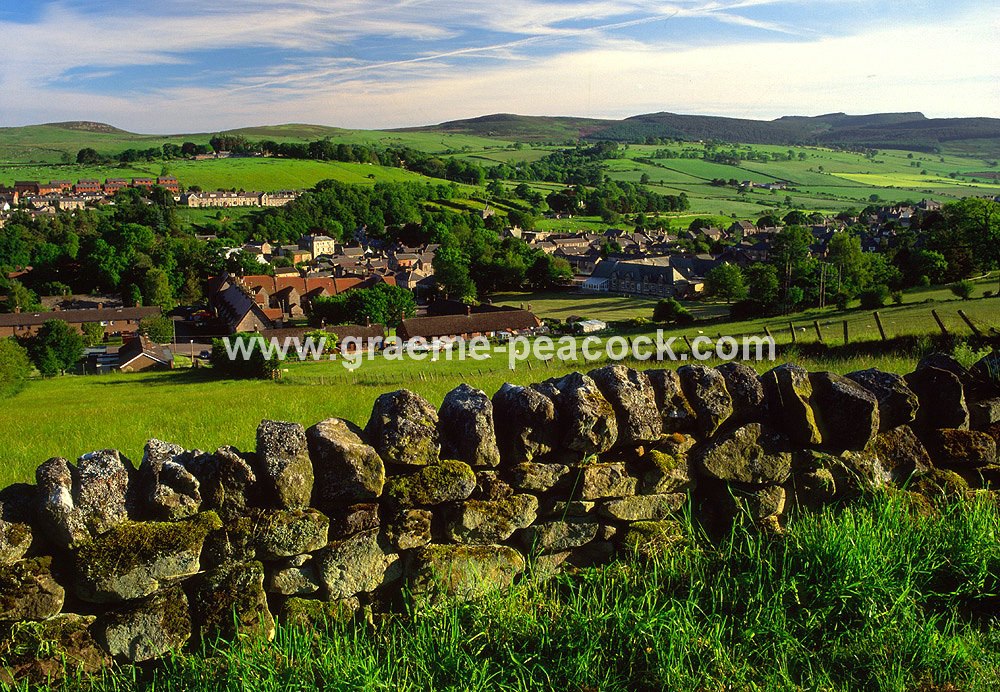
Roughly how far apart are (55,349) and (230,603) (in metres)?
63.5

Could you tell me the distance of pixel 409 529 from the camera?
3795 millimetres

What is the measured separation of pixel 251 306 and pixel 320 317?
7.17 metres

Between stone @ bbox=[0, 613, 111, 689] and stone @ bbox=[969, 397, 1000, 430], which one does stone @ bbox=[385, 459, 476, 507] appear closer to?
stone @ bbox=[0, 613, 111, 689]

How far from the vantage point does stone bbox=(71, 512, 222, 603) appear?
3.30 metres

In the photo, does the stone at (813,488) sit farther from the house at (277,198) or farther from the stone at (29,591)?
the house at (277,198)

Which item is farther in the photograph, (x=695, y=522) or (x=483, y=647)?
(x=695, y=522)

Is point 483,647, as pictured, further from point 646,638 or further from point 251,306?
point 251,306

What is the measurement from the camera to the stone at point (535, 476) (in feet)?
13.3

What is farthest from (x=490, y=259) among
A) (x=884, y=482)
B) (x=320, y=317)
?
(x=884, y=482)

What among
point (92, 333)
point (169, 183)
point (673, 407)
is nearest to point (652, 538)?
point (673, 407)

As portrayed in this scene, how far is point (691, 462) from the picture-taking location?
4355 millimetres

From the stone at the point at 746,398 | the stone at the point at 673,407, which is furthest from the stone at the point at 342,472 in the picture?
the stone at the point at 746,398

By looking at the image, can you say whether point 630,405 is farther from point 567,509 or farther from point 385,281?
point 385,281

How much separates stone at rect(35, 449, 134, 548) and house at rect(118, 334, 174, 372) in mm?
50755
